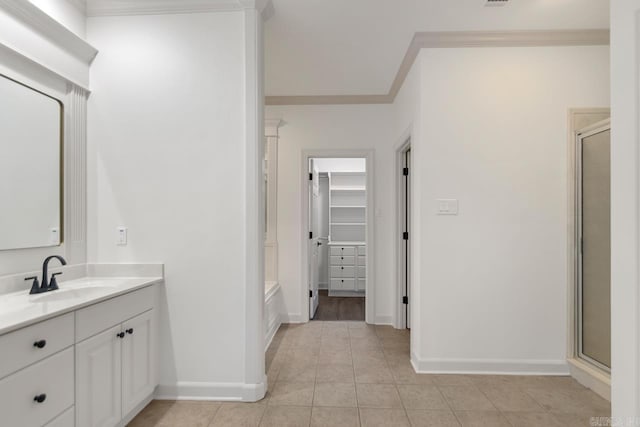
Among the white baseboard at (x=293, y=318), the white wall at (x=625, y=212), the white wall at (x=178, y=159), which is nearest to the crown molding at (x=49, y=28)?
the white wall at (x=178, y=159)

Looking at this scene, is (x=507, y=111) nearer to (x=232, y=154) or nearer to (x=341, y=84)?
(x=341, y=84)

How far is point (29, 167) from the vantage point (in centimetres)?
188

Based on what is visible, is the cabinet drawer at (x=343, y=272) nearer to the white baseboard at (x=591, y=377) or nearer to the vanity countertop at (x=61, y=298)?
the white baseboard at (x=591, y=377)

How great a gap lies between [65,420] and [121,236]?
113cm

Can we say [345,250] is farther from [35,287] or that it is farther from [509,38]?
[35,287]

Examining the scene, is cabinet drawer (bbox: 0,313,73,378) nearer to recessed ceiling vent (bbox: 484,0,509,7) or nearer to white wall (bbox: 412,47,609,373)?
white wall (bbox: 412,47,609,373)

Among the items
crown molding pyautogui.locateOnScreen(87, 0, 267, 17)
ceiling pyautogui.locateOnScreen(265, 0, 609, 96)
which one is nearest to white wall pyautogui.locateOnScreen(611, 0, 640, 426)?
ceiling pyautogui.locateOnScreen(265, 0, 609, 96)

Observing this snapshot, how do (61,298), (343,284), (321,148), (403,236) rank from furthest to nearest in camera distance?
1. (343,284)
2. (321,148)
3. (403,236)
4. (61,298)

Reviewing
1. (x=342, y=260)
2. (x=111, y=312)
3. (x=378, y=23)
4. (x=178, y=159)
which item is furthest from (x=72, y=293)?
(x=342, y=260)

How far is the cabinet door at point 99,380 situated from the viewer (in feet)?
5.15

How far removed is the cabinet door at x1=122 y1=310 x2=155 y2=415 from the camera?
6.17 feet

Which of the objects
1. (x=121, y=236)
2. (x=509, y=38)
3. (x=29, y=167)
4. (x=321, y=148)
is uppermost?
(x=509, y=38)

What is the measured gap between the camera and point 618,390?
1334mm

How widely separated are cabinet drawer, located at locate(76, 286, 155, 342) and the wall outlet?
0.40 metres
